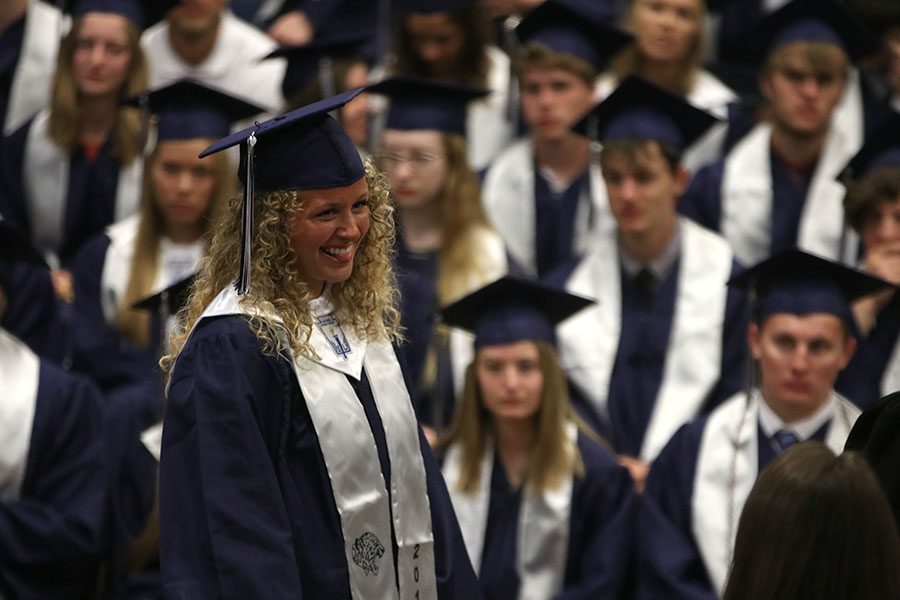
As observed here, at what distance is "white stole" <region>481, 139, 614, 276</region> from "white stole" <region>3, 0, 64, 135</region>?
2077 mm

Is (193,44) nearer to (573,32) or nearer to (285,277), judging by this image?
(573,32)

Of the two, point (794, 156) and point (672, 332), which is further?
point (794, 156)

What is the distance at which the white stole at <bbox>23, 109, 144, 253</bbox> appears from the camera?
7.04 meters

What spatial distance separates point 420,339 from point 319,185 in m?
2.80

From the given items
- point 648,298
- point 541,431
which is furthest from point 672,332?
point 541,431

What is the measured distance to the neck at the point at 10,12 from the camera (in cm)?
757

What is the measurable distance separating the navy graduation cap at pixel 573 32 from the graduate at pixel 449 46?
269 millimetres

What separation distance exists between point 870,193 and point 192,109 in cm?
255

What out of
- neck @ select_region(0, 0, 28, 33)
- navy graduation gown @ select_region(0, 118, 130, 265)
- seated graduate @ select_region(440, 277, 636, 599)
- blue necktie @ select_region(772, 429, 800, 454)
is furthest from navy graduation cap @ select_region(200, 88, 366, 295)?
neck @ select_region(0, 0, 28, 33)

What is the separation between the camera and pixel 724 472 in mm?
5270

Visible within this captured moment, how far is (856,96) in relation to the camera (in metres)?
6.92

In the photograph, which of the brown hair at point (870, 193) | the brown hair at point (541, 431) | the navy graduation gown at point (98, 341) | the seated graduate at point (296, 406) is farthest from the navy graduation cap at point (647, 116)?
the seated graduate at point (296, 406)

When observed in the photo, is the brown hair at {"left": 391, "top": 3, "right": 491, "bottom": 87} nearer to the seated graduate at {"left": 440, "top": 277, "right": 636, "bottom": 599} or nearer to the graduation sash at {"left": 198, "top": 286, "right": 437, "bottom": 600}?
the seated graduate at {"left": 440, "top": 277, "right": 636, "bottom": 599}

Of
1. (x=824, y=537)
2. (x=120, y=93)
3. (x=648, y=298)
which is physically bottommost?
(x=824, y=537)
